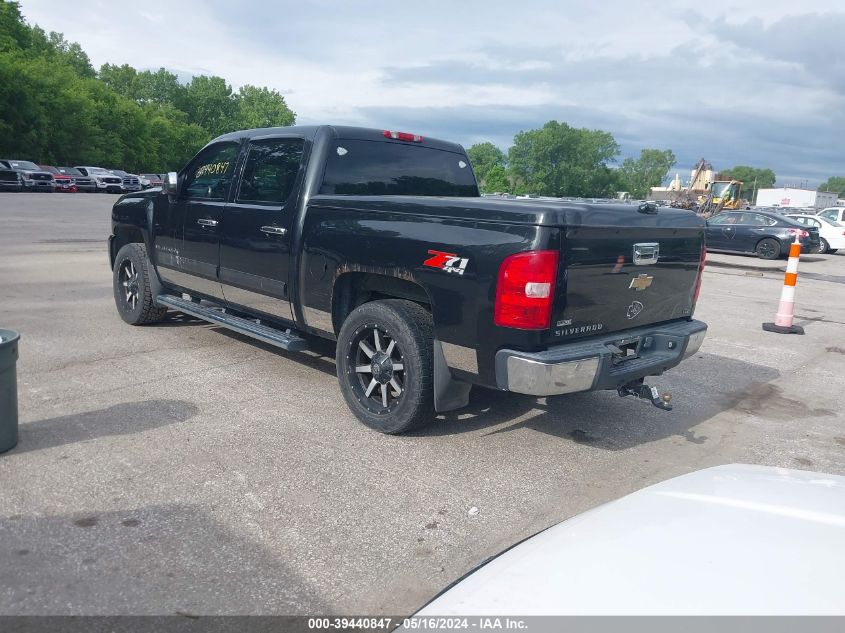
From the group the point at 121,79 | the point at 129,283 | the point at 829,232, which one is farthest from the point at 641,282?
the point at 121,79

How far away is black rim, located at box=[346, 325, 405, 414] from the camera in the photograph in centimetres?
459

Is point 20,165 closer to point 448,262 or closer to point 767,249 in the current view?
point 767,249

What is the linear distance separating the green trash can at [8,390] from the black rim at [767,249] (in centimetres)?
2121

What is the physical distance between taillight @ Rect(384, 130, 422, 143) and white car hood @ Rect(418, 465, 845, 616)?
424cm

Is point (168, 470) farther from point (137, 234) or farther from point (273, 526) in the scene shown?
point (137, 234)

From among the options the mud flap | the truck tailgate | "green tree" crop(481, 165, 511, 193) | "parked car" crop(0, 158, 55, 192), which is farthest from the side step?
"parked car" crop(0, 158, 55, 192)

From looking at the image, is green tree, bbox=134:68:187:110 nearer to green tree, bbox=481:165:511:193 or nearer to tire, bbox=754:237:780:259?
green tree, bbox=481:165:511:193

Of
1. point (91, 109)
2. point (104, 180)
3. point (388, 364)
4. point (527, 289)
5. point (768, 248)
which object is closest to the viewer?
point (527, 289)

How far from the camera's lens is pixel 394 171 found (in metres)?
5.78

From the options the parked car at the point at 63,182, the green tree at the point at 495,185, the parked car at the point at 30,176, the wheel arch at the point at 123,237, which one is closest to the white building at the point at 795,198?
the green tree at the point at 495,185

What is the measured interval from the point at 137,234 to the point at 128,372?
2.19 meters

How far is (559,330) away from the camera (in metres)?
3.95

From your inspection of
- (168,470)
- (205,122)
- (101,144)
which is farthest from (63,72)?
(168,470)

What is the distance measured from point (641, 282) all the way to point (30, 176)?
43.6 meters
